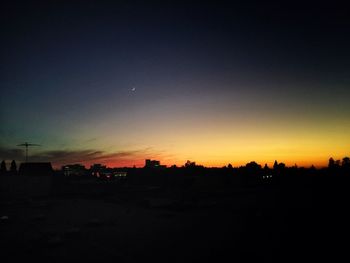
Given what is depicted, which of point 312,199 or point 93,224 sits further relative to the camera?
point 312,199

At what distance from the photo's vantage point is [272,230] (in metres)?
33.9

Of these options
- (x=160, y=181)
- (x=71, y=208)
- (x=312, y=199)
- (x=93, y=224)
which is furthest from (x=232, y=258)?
(x=160, y=181)

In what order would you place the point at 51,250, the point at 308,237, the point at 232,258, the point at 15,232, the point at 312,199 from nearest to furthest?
1. the point at 232,258
2. the point at 51,250
3. the point at 308,237
4. the point at 15,232
5. the point at 312,199

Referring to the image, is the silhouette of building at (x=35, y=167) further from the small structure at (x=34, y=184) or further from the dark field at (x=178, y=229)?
the dark field at (x=178, y=229)

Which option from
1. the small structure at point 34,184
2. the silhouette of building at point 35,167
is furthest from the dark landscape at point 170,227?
the silhouette of building at point 35,167

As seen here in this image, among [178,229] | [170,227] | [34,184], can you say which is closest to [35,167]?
[34,184]

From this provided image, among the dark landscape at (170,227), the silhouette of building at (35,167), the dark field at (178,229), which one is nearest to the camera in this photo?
the dark field at (178,229)

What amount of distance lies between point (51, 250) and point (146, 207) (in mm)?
25415

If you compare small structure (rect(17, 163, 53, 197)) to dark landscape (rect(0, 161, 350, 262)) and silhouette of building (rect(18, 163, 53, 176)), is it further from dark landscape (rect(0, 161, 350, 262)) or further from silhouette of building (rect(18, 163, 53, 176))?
silhouette of building (rect(18, 163, 53, 176))

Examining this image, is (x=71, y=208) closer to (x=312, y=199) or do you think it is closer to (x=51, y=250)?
(x=51, y=250)

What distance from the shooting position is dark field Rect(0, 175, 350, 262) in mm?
27141

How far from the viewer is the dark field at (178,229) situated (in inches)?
1069

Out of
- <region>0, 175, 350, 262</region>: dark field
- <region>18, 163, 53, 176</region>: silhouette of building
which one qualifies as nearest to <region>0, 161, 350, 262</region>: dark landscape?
<region>0, 175, 350, 262</region>: dark field

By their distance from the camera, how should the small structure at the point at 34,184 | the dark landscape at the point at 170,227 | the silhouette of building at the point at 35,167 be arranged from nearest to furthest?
1. the dark landscape at the point at 170,227
2. the small structure at the point at 34,184
3. the silhouette of building at the point at 35,167
